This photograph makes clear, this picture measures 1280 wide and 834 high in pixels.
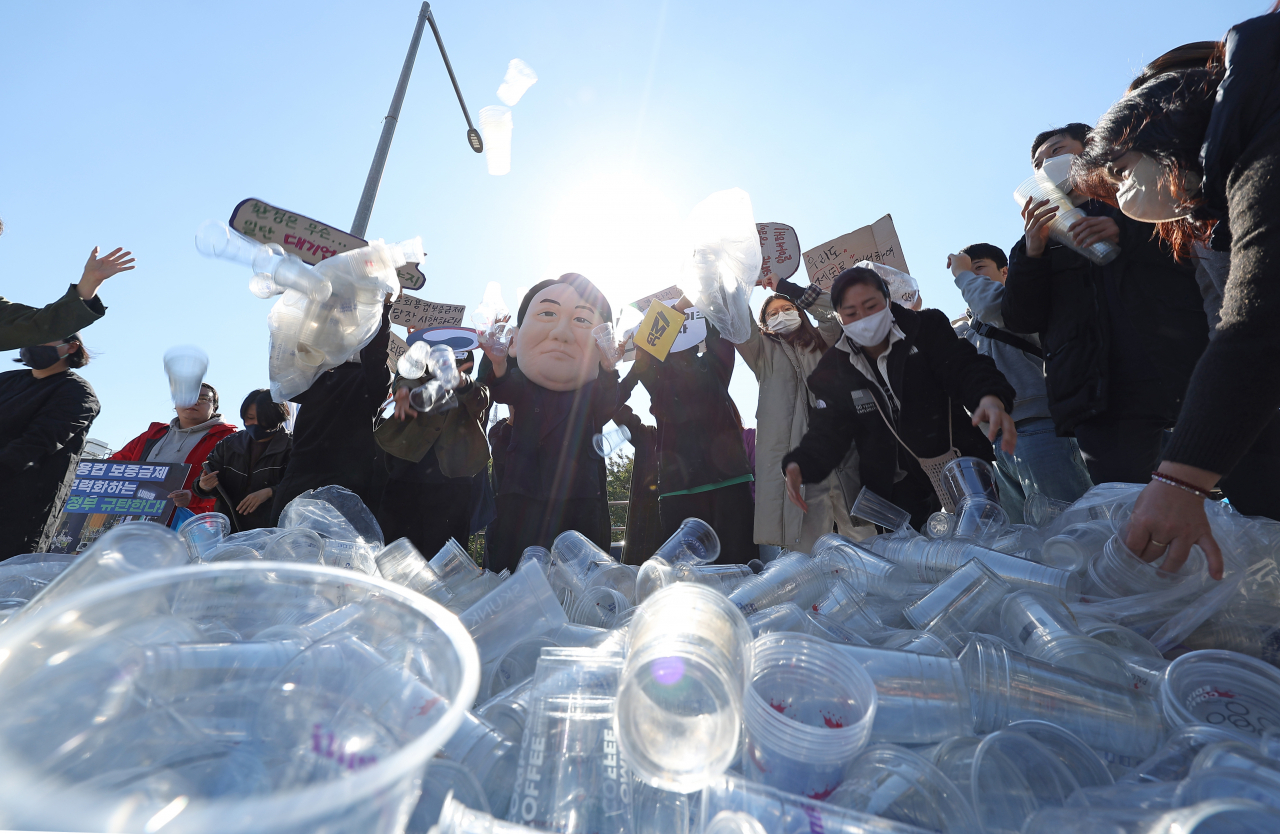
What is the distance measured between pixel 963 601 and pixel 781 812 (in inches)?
32.3

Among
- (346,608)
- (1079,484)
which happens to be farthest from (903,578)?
(1079,484)

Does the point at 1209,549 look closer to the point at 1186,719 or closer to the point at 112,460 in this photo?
the point at 1186,719

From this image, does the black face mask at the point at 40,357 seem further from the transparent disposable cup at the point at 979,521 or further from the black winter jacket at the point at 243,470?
the transparent disposable cup at the point at 979,521

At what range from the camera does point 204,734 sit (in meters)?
0.67

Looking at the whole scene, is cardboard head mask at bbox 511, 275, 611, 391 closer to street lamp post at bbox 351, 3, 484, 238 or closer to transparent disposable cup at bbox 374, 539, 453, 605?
transparent disposable cup at bbox 374, 539, 453, 605

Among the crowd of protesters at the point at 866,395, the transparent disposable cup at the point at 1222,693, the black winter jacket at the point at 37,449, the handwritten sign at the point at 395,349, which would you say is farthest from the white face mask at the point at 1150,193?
the black winter jacket at the point at 37,449

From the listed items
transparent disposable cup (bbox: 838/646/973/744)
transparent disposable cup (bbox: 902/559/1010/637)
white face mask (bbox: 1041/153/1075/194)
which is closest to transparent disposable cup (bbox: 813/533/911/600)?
transparent disposable cup (bbox: 902/559/1010/637)

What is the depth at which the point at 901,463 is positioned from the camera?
330 centimetres

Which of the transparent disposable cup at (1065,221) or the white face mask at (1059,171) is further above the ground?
the white face mask at (1059,171)

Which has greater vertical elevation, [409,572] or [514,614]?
[514,614]

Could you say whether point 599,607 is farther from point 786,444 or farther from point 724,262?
point 724,262

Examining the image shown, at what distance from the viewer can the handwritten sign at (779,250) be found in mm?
4898

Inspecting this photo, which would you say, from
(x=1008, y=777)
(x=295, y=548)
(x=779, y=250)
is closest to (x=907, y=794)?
(x=1008, y=777)

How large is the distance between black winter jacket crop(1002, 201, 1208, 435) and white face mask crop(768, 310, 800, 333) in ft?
4.93
